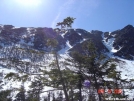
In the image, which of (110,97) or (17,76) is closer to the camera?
(17,76)

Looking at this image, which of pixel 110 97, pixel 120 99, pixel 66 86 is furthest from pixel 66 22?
pixel 120 99

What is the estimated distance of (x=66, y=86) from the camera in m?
18.4

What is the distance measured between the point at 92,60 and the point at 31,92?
9.10 metres

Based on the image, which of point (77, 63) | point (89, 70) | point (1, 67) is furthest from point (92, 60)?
point (1, 67)

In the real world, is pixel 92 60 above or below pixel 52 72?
above

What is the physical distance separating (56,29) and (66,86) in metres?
5.71

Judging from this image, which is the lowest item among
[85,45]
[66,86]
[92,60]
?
[66,86]

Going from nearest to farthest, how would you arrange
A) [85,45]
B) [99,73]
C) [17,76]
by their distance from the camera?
[17,76] < [99,73] < [85,45]

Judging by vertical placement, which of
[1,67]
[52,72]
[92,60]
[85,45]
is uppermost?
[1,67]

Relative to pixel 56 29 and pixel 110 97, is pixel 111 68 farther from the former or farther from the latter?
pixel 56 29

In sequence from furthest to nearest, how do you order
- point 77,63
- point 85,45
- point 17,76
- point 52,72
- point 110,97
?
point 77,63
point 85,45
point 110,97
point 52,72
point 17,76

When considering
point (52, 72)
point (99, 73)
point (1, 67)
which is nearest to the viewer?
point (52, 72)

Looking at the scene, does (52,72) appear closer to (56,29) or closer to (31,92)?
(31,92)

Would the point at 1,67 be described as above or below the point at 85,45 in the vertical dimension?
above
